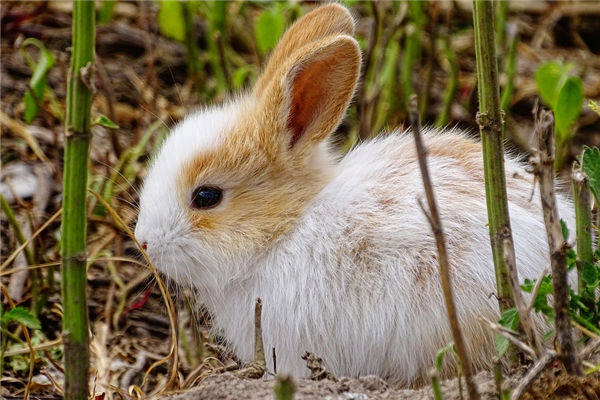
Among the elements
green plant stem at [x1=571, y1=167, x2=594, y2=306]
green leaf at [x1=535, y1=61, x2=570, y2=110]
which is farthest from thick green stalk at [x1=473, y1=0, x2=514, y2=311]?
green leaf at [x1=535, y1=61, x2=570, y2=110]

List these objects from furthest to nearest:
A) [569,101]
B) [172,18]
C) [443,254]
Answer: [172,18], [569,101], [443,254]

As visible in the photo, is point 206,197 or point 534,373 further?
point 206,197

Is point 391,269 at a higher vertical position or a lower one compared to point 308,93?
lower

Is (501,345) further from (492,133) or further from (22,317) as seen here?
(22,317)

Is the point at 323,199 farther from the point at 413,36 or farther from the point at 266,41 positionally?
the point at 413,36

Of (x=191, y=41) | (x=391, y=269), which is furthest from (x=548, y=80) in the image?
(x=191, y=41)

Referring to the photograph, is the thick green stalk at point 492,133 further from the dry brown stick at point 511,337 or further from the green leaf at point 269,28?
the green leaf at point 269,28

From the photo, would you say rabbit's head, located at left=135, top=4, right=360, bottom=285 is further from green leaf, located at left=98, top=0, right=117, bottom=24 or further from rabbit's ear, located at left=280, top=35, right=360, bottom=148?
green leaf, located at left=98, top=0, right=117, bottom=24

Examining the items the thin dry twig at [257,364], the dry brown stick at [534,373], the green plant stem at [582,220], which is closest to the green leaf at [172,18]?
the thin dry twig at [257,364]

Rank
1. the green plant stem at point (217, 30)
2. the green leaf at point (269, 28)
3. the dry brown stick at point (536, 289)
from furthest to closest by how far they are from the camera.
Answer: the green plant stem at point (217, 30), the green leaf at point (269, 28), the dry brown stick at point (536, 289)
